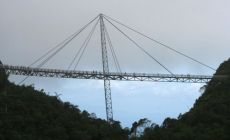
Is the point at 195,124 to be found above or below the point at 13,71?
below

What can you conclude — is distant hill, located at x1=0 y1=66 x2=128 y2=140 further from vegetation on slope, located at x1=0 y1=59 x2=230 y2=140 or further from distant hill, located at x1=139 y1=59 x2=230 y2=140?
distant hill, located at x1=139 y1=59 x2=230 y2=140

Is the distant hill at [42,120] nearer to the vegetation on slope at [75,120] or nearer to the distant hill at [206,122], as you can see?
the vegetation on slope at [75,120]

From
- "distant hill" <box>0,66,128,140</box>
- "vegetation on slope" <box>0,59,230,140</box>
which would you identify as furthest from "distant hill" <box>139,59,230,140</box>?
"distant hill" <box>0,66,128,140</box>

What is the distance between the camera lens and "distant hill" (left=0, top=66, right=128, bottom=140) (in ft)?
204

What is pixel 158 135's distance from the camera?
64.9 m

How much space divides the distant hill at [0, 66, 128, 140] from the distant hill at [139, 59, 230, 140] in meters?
6.88

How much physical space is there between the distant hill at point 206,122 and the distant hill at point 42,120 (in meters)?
6.88

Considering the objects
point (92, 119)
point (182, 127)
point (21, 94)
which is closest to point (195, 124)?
point (182, 127)

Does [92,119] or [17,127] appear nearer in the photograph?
[17,127]

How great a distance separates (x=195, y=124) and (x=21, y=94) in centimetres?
2145

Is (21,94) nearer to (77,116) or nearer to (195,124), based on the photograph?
(77,116)

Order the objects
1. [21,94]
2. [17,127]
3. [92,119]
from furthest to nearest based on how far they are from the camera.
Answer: [92,119], [21,94], [17,127]

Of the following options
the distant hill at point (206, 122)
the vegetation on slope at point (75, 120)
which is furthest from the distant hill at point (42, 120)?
the distant hill at point (206, 122)

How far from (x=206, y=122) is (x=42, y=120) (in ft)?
58.3
